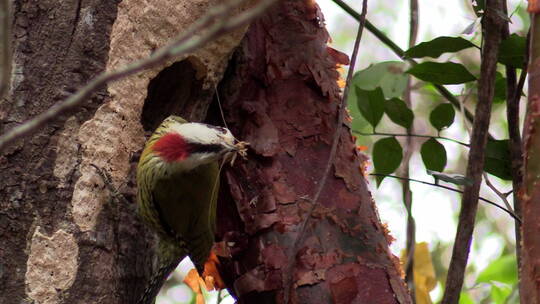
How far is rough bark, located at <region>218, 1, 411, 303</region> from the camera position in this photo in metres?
Answer: 2.35

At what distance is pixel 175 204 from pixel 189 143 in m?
0.27

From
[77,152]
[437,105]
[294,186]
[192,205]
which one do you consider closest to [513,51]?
[437,105]

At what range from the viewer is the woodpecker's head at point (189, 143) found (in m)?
2.31

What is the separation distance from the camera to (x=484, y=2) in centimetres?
238

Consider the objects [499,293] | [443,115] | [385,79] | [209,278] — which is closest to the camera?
[443,115]

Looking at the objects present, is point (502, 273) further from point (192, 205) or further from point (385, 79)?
point (192, 205)

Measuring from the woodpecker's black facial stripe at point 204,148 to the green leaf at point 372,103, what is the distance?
503mm

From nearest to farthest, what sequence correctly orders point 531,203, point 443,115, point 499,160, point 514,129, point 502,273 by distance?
point 531,203, point 514,129, point 499,160, point 443,115, point 502,273

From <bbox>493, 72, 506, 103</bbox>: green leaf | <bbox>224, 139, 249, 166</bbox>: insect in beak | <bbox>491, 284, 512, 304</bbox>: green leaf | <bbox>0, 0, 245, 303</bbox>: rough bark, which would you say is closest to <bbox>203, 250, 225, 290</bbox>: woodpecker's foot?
<bbox>0, 0, 245, 303</bbox>: rough bark

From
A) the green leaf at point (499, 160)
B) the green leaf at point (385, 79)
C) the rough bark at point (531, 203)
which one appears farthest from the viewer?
the green leaf at point (385, 79)

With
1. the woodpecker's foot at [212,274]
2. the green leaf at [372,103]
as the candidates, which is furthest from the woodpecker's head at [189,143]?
the green leaf at [372,103]

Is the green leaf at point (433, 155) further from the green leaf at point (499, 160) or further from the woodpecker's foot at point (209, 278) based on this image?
the woodpecker's foot at point (209, 278)

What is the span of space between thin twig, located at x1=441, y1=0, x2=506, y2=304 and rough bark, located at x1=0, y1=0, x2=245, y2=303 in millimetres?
744

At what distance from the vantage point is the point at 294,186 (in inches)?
97.4
